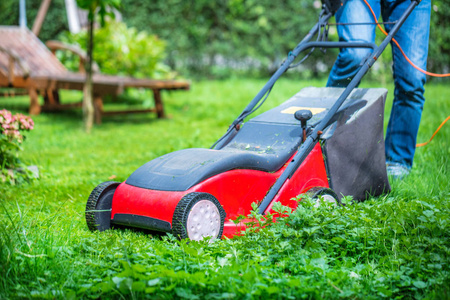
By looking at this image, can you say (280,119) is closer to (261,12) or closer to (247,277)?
(247,277)

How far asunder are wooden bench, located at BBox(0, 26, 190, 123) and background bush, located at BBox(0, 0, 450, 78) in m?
2.17

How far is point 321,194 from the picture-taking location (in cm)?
230

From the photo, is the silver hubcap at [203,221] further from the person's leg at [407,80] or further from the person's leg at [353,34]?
the person's leg at [407,80]

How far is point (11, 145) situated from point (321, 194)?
1.96 metres

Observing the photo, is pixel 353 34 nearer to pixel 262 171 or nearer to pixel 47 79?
pixel 262 171

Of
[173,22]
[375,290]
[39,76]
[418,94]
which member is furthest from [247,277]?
[173,22]

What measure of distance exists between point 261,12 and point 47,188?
7.26m

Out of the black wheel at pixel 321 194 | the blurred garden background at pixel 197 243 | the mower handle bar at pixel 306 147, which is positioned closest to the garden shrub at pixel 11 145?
the blurred garden background at pixel 197 243

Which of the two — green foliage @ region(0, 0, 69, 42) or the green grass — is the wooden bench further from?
the green grass

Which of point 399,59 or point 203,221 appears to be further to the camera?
point 399,59

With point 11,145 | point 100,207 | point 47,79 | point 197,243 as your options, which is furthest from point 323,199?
point 47,79

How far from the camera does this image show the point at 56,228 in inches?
88.4

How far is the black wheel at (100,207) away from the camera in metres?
2.24

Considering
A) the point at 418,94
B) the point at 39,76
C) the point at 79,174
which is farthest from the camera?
the point at 39,76
